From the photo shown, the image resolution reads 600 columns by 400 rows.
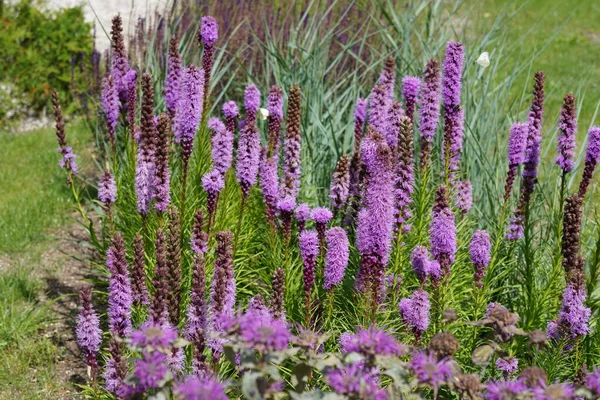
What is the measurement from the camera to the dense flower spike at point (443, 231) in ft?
10.6

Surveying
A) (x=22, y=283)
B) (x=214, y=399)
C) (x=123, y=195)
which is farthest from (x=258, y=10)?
(x=214, y=399)

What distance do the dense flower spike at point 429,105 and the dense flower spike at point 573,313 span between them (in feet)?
3.25

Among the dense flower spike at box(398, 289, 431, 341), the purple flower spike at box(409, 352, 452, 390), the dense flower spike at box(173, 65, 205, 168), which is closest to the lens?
the purple flower spike at box(409, 352, 452, 390)

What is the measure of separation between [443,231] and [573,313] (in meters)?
0.62

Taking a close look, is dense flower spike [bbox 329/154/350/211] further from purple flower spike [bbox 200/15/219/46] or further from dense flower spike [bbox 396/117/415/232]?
purple flower spike [bbox 200/15/219/46]

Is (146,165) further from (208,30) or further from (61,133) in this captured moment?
(208,30)

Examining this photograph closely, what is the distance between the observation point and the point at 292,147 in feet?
13.4

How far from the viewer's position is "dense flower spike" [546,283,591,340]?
10.3ft

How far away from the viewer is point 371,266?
10.6 feet

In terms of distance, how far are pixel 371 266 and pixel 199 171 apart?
5.45ft

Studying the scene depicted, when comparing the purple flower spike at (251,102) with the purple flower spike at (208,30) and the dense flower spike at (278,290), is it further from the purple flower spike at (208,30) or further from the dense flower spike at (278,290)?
the dense flower spike at (278,290)

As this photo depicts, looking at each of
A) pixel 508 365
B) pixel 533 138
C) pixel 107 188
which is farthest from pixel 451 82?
pixel 107 188

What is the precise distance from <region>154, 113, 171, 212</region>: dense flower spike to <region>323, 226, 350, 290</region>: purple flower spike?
2.69ft

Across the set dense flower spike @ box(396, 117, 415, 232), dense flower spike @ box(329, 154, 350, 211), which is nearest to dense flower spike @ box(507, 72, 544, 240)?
dense flower spike @ box(396, 117, 415, 232)
